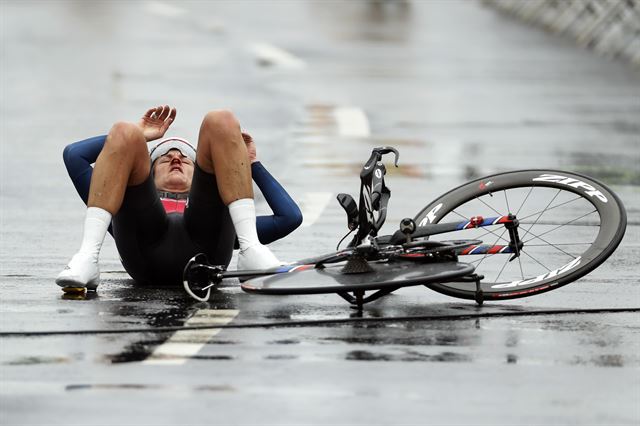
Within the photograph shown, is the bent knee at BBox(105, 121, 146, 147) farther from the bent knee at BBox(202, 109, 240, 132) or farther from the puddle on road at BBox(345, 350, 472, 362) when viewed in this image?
the puddle on road at BBox(345, 350, 472, 362)

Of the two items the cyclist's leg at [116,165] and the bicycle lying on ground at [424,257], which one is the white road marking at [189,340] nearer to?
the bicycle lying on ground at [424,257]

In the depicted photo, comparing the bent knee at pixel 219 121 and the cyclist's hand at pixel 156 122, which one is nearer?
the bent knee at pixel 219 121

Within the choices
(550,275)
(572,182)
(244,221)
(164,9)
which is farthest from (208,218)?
(164,9)

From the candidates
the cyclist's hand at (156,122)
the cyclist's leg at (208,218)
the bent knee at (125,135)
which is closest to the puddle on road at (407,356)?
the cyclist's leg at (208,218)

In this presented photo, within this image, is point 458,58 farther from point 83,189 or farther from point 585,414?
point 585,414

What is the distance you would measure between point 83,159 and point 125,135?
0.47 metres

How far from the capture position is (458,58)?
26.2 meters

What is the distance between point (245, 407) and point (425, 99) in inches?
559

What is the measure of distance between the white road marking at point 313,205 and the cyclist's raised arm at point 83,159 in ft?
8.87

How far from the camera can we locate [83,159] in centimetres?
946

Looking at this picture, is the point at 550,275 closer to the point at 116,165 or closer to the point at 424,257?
the point at 424,257

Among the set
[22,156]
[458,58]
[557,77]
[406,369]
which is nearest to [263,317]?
[406,369]

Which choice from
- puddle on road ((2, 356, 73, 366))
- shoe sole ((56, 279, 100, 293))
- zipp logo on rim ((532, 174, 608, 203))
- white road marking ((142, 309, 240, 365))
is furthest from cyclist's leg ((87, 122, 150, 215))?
zipp logo on rim ((532, 174, 608, 203))

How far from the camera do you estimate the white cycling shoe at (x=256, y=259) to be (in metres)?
9.00
